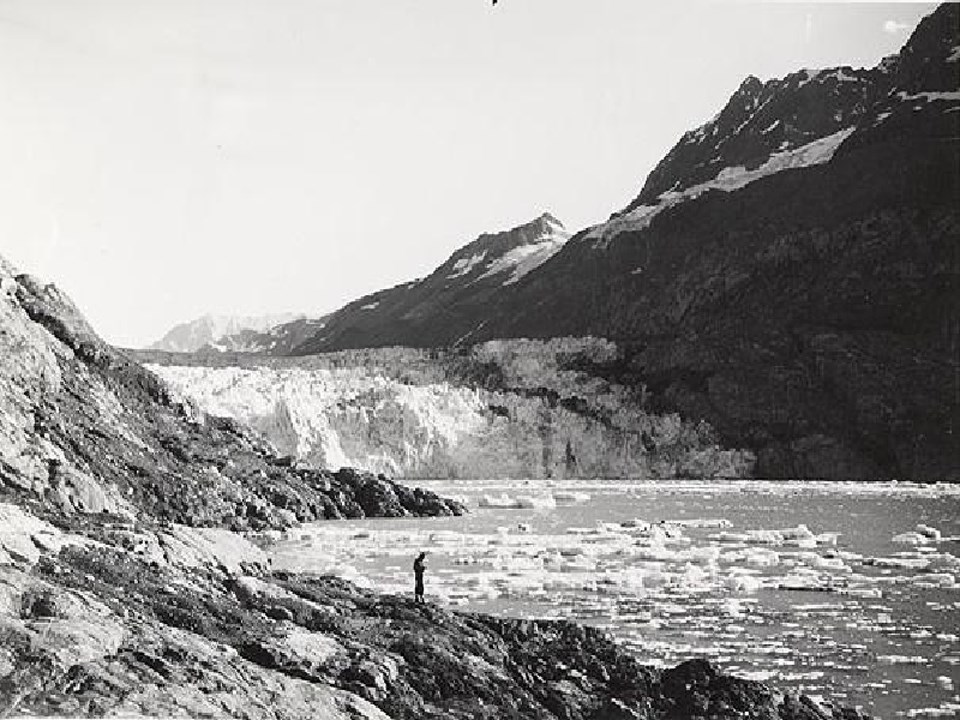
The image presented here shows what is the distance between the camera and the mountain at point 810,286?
7456cm

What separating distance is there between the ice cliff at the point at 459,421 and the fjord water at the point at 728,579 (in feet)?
83.0

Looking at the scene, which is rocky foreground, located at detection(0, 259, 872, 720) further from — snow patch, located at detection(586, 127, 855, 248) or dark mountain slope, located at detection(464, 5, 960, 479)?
snow patch, located at detection(586, 127, 855, 248)

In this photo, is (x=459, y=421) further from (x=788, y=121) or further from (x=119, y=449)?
(x=788, y=121)

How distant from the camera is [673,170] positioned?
144875mm

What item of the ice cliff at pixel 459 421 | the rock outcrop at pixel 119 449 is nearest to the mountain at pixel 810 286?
the ice cliff at pixel 459 421

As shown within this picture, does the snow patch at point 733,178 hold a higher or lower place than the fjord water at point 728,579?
higher

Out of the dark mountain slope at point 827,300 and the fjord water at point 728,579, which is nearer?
the fjord water at point 728,579

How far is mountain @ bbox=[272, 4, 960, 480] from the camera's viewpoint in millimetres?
74562

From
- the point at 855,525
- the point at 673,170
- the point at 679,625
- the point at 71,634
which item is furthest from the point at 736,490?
the point at 673,170

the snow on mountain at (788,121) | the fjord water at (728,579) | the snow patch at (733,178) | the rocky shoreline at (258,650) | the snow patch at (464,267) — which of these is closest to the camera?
the rocky shoreline at (258,650)

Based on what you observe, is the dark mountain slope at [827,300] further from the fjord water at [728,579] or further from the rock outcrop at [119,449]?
the rock outcrop at [119,449]

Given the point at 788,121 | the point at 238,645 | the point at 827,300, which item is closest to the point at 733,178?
the point at 788,121

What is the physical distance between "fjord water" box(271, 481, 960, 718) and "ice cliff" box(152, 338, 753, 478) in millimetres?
25290

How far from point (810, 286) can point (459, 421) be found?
1265 inches
